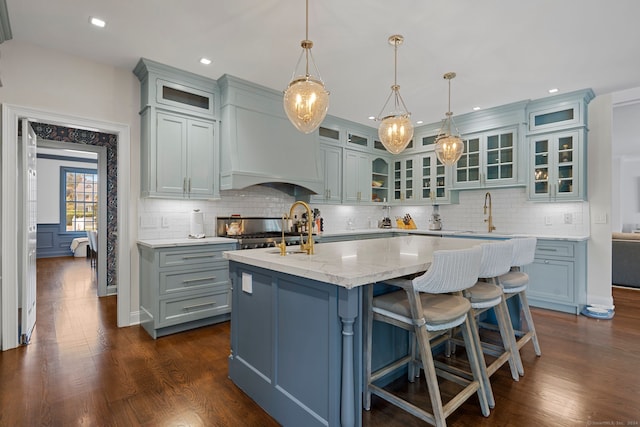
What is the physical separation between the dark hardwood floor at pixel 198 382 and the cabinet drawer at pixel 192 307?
17cm

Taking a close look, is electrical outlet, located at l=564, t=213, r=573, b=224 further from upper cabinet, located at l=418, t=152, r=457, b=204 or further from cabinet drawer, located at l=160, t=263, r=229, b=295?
cabinet drawer, located at l=160, t=263, r=229, b=295

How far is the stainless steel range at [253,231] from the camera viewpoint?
379 centimetres

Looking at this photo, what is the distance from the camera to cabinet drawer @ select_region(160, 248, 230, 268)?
3.20 metres

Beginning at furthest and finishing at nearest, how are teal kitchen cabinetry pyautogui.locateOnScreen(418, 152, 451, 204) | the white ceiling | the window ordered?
the window → teal kitchen cabinetry pyautogui.locateOnScreen(418, 152, 451, 204) → the white ceiling

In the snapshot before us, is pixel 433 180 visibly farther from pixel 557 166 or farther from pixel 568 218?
pixel 568 218

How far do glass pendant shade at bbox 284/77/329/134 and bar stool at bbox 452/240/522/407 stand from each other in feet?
4.75

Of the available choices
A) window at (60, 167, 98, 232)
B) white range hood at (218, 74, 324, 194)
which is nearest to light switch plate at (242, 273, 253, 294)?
white range hood at (218, 74, 324, 194)

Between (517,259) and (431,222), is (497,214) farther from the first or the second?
(517,259)

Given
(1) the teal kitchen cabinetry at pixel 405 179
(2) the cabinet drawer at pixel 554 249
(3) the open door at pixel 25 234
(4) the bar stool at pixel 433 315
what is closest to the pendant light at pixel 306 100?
(4) the bar stool at pixel 433 315

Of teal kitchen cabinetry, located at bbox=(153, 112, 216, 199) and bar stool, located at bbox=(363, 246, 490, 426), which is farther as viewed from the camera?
teal kitchen cabinetry, located at bbox=(153, 112, 216, 199)

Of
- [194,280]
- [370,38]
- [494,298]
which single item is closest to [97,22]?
[370,38]

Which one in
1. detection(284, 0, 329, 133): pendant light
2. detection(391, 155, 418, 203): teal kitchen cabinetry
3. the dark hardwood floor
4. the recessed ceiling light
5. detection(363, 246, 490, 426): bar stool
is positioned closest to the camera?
detection(363, 246, 490, 426): bar stool

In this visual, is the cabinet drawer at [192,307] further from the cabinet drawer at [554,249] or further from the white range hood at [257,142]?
the cabinet drawer at [554,249]

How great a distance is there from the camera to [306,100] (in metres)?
2.29
